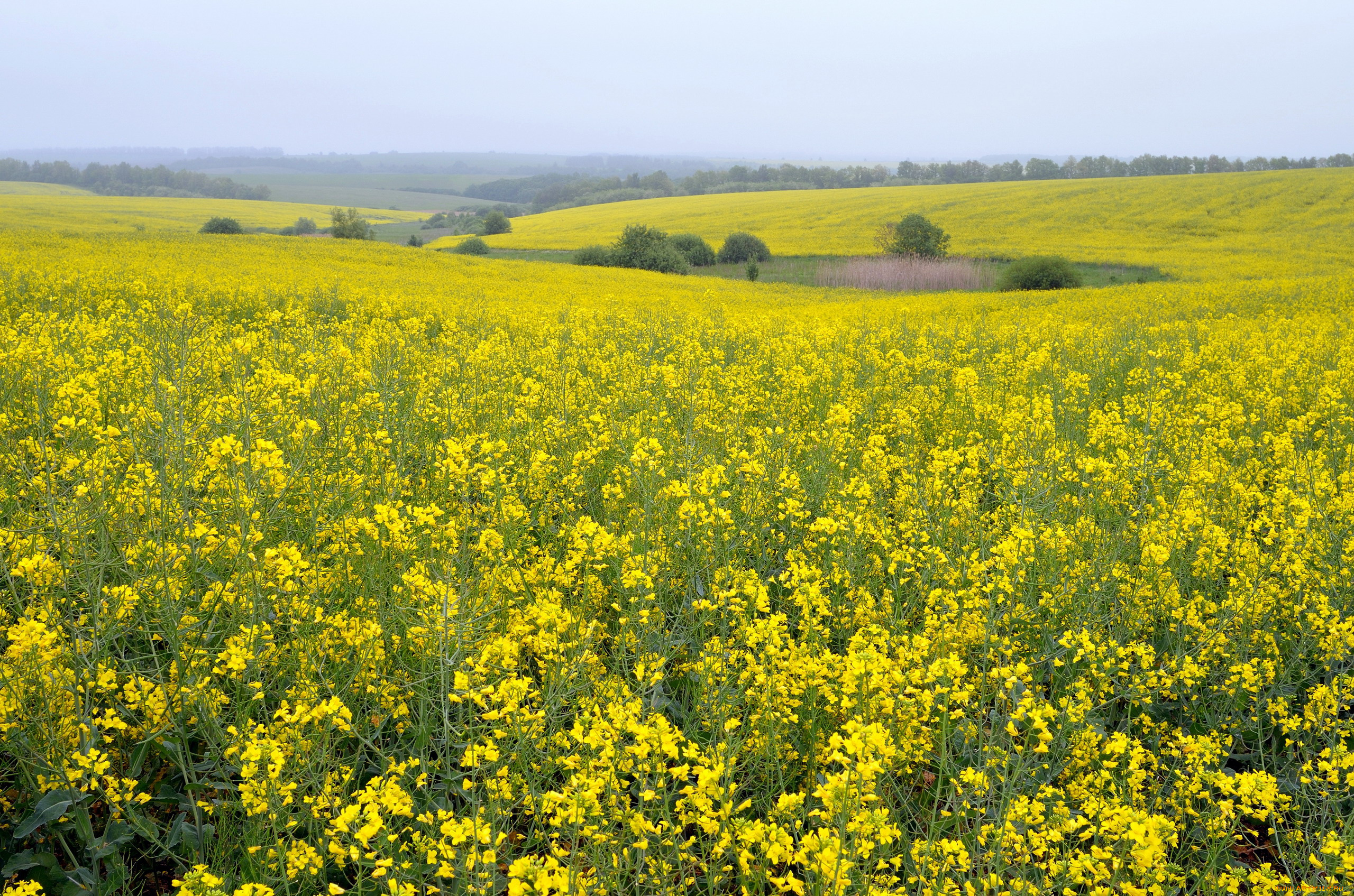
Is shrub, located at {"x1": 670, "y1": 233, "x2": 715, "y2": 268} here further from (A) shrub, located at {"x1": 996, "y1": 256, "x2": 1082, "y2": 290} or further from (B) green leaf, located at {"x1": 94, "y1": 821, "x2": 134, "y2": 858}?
(B) green leaf, located at {"x1": 94, "y1": 821, "x2": 134, "y2": 858}

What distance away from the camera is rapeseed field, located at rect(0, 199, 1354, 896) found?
219cm

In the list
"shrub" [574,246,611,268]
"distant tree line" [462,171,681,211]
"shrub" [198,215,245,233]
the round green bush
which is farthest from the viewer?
"distant tree line" [462,171,681,211]

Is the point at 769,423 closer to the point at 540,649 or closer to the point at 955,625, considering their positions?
the point at 955,625

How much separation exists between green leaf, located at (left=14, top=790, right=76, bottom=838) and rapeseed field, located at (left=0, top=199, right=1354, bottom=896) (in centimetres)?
2

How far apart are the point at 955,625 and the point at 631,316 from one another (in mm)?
10806

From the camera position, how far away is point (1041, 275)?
87.5 ft

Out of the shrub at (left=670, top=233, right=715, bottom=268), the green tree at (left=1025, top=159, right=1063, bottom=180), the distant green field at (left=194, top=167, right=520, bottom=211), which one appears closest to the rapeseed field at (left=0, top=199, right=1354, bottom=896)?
the shrub at (left=670, top=233, right=715, bottom=268)

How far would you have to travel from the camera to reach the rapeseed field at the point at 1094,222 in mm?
33125

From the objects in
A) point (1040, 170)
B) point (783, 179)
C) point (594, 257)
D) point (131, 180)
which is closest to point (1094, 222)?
point (594, 257)

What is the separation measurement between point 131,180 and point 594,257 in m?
100

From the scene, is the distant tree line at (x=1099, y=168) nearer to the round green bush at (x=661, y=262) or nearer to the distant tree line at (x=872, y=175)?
the distant tree line at (x=872, y=175)

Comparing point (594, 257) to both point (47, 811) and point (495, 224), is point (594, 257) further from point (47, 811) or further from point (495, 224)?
point (47, 811)

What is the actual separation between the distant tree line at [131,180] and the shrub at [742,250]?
8628cm

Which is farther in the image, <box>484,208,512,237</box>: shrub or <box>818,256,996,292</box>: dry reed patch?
<box>484,208,512,237</box>: shrub
